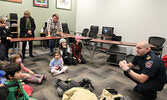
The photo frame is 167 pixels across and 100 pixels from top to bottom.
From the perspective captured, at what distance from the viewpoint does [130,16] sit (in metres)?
4.95

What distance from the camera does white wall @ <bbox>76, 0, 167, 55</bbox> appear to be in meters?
4.33

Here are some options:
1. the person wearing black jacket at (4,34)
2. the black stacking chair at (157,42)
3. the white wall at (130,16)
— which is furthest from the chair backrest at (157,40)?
the person wearing black jacket at (4,34)

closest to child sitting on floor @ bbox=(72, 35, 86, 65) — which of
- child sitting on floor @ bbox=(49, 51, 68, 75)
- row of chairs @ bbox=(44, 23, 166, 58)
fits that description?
child sitting on floor @ bbox=(49, 51, 68, 75)

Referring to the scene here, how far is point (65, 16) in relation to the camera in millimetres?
6480

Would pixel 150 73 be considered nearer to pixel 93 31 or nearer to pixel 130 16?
pixel 130 16

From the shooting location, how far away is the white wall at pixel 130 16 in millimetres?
4332

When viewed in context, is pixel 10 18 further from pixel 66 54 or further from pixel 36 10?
pixel 66 54

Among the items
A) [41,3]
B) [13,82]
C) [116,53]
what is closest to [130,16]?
[116,53]

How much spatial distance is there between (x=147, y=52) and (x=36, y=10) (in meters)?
4.93

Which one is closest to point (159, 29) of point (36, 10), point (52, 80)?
point (52, 80)

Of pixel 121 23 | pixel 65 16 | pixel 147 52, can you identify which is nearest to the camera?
pixel 147 52

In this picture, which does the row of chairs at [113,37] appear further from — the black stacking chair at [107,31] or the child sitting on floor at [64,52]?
the child sitting on floor at [64,52]

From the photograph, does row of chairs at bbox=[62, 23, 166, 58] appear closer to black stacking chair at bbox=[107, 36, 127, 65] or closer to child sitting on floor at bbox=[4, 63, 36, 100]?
black stacking chair at bbox=[107, 36, 127, 65]

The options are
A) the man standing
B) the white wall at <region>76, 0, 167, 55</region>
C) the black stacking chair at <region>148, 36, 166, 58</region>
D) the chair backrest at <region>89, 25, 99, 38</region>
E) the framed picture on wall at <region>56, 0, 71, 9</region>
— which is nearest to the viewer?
the man standing
